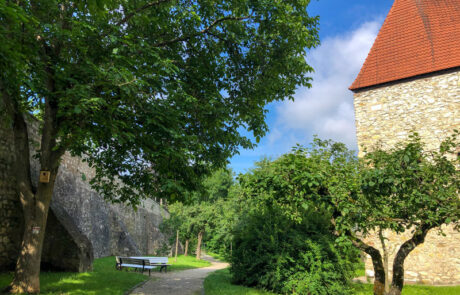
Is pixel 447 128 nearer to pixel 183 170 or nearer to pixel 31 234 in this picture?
pixel 183 170

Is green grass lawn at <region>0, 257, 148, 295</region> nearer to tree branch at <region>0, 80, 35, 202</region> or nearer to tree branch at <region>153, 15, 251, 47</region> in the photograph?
tree branch at <region>0, 80, 35, 202</region>

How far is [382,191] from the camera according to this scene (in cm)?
646

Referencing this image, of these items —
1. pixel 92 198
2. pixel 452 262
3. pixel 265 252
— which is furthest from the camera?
pixel 92 198

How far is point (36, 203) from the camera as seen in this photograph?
299 inches

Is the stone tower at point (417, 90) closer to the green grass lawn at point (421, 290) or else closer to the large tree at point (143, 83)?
the green grass lawn at point (421, 290)

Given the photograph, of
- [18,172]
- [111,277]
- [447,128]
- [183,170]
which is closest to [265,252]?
[183,170]

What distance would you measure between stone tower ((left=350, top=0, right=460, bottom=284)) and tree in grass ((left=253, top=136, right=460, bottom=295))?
4.36 meters

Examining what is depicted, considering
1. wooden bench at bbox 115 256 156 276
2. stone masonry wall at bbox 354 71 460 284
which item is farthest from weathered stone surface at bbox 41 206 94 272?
stone masonry wall at bbox 354 71 460 284

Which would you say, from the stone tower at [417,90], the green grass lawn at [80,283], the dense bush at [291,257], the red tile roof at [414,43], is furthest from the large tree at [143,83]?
the red tile roof at [414,43]

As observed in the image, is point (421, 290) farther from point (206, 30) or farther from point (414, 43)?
point (206, 30)

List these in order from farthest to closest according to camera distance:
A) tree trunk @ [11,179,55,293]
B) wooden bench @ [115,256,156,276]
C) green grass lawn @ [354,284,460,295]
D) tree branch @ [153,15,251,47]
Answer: wooden bench @ [115,256,156,276]
green grass lawn @ [354,284,460,295]
tree branch @ [153,15,251,47]
tree trunk @ [11,179,55,293]

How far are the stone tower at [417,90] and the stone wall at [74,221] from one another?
10.3m

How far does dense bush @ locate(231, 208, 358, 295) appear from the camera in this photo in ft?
30.1

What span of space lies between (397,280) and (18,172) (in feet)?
30.6
